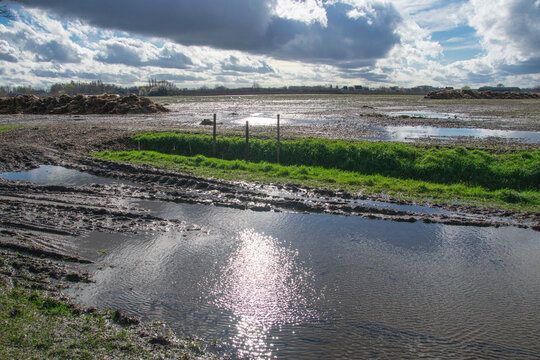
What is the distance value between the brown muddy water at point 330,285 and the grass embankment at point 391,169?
2993 millimetres

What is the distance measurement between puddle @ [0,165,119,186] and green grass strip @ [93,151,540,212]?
3056mm

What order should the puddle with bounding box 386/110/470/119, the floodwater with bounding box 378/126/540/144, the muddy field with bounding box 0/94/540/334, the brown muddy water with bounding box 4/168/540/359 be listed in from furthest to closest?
the puddle with bounding box 386/110/470/119 → the floodwater with bounding box 378/126/540/144 → the muddy field with bounding box 0/94/540/334 → the brown muddy water with bounding box 4/168/540/359

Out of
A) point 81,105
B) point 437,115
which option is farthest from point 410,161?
point 81,105

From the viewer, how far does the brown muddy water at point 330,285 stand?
574 cm

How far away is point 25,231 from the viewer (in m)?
9.09

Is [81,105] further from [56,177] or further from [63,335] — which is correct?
[63,335]

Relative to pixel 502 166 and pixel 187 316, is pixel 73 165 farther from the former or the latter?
pixel 502 166

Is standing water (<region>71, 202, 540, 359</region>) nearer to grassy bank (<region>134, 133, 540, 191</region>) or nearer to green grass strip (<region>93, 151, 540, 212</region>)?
green grass strip (<region>93, 151, 540, 212</region>)

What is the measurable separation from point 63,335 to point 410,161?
15.0m

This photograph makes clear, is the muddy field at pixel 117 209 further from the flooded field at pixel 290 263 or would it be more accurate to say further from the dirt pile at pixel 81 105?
the dirt pile at pixel 81 105

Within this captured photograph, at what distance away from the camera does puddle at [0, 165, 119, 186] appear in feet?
48.5

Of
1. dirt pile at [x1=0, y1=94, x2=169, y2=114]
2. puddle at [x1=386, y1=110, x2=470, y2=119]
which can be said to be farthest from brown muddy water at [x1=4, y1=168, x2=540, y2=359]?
dirt pile at [x1=0, y1=94, x2=169, y2=114]

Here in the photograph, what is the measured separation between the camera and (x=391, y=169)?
16250 millimetres

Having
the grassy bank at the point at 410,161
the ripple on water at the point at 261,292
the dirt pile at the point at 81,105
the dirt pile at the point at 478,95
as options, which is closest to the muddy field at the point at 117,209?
the ripple on water at the point at 261,292
